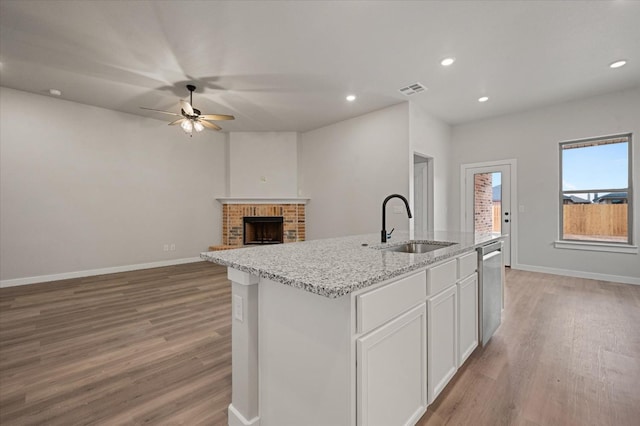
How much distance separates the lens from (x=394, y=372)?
121 centimetres

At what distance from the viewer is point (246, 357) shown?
139 cm

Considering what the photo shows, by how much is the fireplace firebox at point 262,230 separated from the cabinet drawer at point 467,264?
15.6 ft

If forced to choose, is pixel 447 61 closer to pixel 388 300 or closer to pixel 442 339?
pixel 442 339

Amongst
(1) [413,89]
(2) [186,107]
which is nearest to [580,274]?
(1) [413,89]

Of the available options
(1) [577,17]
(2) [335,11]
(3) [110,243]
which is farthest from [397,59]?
(3) [110,243]

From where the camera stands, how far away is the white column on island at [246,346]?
1.39m

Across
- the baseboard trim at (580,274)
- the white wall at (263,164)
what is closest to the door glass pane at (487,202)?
the baseboard trim at (580,274)

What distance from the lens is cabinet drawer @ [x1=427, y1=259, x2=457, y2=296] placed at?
150 cm

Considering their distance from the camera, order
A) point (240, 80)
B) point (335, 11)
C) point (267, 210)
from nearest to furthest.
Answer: point (335, 11)
point (240, 80)
point (267, 210)

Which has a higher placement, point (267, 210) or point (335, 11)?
point (335, 11)

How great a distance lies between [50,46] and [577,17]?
17.4 feet

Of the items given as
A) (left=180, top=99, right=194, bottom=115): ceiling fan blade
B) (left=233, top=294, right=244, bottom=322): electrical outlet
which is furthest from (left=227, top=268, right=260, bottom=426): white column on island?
(left=180, top=99, right=194, bottom=115): ceiling fan blade

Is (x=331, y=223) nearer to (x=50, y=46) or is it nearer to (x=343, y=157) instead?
(x=343, y=157)

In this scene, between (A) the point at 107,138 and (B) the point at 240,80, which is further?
(A) the point at 107,138
